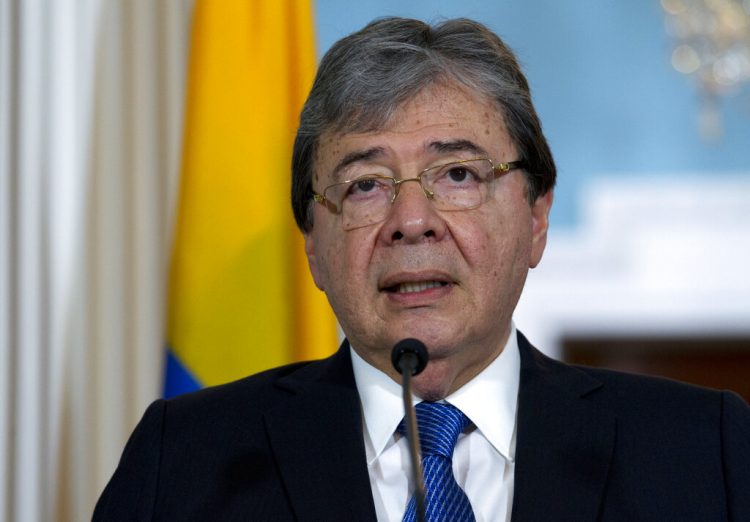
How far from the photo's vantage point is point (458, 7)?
4.77 m

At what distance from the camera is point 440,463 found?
1.63m

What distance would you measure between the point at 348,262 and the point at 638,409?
1.68ft

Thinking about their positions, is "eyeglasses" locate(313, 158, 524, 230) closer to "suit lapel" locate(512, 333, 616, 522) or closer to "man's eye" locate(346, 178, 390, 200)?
"man's eye" locate(346, 178, 390, 200)

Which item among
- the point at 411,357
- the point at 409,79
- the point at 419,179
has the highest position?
the point at 409,79

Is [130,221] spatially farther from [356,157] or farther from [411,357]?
[411,357]

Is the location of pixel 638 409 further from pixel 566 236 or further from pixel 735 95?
pixel 735 95

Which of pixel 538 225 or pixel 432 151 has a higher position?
pixel 432 151

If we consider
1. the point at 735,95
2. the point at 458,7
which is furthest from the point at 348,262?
the point at 735,95

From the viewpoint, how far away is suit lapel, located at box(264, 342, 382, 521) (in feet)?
5.30

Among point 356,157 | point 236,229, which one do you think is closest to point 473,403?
point 356,157

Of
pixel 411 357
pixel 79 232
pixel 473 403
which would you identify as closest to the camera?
pixel 411 357

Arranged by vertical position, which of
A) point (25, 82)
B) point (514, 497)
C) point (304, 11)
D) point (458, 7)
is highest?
point (458, 7)

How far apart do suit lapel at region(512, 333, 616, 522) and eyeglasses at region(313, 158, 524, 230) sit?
0.30 m

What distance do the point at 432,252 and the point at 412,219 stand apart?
6 centimetres
